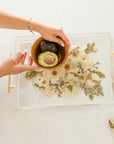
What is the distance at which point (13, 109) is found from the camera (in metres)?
1.07

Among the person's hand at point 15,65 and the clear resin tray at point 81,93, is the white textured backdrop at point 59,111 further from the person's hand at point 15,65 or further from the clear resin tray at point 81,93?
the person's hand at point 15,65

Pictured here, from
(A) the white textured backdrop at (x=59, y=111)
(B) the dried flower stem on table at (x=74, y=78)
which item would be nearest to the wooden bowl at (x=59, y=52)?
(B) the dried flower stem on table at (x=74, y=78)

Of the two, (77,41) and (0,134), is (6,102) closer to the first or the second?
(0,134)

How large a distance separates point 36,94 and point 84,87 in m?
0.27

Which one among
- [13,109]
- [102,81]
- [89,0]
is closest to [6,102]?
[13,109]

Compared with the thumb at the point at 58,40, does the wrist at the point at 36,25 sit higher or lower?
higher

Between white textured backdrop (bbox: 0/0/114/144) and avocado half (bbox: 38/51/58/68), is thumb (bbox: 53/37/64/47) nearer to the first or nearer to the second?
avocado half (bbox: 38/51/58/68)

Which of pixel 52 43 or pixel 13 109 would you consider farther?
pixel 13 109

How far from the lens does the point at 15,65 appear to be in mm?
965

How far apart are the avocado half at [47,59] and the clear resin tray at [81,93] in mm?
237

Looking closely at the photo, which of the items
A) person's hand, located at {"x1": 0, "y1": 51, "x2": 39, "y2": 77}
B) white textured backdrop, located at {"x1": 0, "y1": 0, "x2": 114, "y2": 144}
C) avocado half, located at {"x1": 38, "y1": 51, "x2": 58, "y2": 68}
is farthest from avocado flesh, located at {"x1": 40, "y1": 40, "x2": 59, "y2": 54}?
white textured backdrop, located at {"x1": 0, "y1": 0, "x2": 114, "y2": 144}

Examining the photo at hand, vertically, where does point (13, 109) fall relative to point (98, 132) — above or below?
above

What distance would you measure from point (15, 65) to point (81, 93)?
15.3 inches

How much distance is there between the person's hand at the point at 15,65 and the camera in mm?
933
